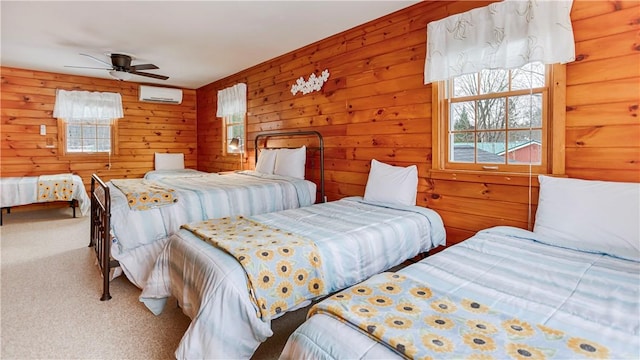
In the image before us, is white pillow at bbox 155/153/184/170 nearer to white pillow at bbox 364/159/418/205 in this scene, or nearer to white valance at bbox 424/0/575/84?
white pillow at bbox 364/159/418/205

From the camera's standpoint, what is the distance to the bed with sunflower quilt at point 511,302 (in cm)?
92

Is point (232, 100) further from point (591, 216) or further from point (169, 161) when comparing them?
point (591, 216)

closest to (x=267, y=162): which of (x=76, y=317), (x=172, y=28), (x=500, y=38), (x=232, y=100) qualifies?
(x=232, y=100)

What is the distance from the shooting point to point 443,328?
998mm

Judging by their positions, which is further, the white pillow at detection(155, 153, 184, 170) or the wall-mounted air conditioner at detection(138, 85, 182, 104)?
the white pillow at detection(155, 153, 184, 170)

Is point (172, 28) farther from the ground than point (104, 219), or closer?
farther from the ground

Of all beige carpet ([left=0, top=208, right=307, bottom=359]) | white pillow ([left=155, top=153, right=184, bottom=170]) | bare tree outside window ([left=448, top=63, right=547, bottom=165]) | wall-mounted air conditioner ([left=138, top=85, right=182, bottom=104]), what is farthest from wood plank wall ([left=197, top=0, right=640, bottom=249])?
white pillow ([left=155, top=153, right=184, bottom=170])

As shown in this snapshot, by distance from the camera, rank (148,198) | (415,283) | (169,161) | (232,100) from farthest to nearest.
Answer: (169,161), (232,100), (148,198), (415,283)

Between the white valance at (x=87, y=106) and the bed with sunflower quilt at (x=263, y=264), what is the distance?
476 cm

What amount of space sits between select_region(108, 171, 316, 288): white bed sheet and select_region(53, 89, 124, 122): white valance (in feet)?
10.2

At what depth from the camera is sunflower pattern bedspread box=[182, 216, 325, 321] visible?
1.59 metres

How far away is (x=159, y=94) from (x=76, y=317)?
4829 mm

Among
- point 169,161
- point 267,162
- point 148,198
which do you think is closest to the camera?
point 148,198

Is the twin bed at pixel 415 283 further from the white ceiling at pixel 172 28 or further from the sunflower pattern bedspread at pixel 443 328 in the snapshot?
the white ceiling at pixel 172 28
